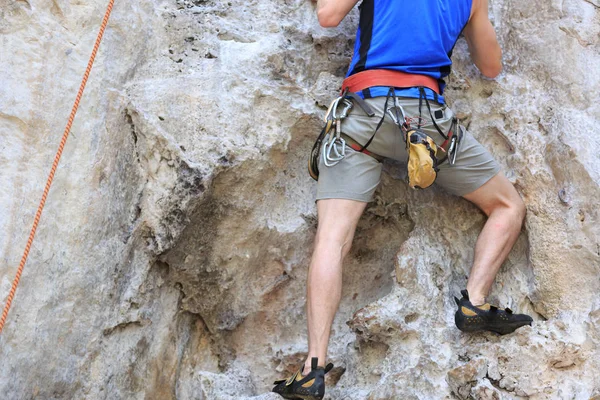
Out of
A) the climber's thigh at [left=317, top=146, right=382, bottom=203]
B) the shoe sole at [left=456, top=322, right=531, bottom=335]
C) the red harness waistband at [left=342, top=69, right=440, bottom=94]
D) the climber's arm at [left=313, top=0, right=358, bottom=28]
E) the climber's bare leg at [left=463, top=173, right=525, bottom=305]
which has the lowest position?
the shoe sole at [left=456, top=322, right=531, bottom=335]

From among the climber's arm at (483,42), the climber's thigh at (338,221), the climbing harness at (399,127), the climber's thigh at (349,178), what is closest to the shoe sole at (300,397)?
the climber's thigh at (338,221)

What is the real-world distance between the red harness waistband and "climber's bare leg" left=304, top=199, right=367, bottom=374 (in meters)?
0.61

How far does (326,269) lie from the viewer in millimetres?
3354

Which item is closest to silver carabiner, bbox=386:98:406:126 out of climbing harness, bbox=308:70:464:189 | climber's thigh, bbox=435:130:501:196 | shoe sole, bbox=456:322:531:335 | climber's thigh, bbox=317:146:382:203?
climbing harness, bbox=308:70:464:189

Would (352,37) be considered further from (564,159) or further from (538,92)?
(564,159)

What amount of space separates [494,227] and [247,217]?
1323 millimetres

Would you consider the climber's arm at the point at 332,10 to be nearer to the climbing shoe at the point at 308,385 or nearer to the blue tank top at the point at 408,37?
the blue tank top at the point at 408,37

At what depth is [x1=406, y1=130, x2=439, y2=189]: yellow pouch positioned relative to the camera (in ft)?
10.8

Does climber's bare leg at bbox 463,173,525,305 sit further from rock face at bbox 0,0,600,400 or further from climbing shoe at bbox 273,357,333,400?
climbing shoe at bbox 273,357,333,400

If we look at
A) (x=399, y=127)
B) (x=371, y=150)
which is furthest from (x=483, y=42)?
(x=371, y=150)

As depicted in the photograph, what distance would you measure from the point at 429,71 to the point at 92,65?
1766 millimetres

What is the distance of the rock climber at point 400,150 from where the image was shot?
11.0 ft

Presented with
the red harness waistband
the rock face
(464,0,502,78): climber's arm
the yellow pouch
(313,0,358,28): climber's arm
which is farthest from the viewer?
(464,0,502,78): climber's arm

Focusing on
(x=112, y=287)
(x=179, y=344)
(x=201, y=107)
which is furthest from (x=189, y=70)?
(x=179, y=344)
